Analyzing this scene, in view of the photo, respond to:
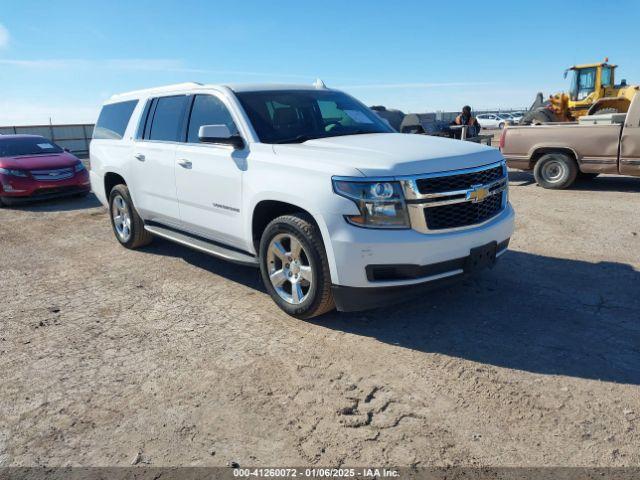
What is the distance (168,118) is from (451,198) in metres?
3.37

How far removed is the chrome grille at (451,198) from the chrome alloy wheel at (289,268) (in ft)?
3.07

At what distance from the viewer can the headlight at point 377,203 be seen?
3.51m

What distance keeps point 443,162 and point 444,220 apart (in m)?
0.43

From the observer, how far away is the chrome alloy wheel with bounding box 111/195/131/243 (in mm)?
6449

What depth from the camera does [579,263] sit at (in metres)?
5.43

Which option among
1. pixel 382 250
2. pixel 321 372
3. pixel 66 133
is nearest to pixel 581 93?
pixel 382 250

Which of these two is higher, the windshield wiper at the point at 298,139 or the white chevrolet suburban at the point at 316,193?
the windshield wiper at the point at 298,139

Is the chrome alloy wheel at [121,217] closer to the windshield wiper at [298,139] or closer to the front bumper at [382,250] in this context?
the windshield wiper at [298,139]

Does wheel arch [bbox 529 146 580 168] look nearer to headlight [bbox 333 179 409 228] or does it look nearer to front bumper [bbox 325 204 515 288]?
front bumper [bbox 325 204 515 288]

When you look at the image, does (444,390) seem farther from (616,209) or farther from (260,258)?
(616,209)

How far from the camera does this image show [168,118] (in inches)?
216

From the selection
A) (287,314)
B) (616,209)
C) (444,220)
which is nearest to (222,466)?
(287,314)

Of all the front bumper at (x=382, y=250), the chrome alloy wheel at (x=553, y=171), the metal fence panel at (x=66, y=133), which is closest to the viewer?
the front bumper at (x=382, y=250)

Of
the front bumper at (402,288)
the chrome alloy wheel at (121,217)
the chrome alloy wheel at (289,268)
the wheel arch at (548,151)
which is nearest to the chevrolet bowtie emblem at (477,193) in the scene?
the front bumper at (402,288)
